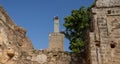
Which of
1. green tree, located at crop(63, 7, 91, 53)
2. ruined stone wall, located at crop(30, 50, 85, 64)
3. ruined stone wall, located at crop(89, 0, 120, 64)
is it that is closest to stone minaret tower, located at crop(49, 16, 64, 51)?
green tree, located at crop(63, 7, 91, 53)

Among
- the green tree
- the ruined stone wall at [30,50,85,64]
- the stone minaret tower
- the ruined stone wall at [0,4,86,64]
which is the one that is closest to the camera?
the ruined stone wall at [0,4,86,64]

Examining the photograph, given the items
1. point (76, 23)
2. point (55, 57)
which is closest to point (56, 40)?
point (76, 23)

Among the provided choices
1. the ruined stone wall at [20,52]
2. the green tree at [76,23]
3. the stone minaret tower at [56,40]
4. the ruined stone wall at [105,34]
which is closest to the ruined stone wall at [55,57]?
the ruined stone wall at [20,52]

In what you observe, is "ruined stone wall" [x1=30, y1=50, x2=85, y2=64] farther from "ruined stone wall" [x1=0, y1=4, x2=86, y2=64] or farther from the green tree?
the green tree

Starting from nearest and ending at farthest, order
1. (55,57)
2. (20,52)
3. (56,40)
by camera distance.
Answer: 1. (20,52)
2. (55,57)
3. (56,40)

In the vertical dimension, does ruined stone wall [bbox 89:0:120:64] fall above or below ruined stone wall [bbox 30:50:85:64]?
above

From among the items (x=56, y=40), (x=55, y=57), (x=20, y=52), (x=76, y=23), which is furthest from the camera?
(x=56, y=40)

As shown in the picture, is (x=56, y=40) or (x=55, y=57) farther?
(x=56, y=40)

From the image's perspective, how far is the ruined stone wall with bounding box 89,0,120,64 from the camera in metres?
8.52

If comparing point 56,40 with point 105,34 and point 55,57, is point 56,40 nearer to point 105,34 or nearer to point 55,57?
point 55,57

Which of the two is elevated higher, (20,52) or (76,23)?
(76,23)

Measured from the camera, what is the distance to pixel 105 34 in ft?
29.1

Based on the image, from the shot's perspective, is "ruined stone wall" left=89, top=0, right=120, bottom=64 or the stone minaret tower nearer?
"ruined stone wall" left=89, top=0, right=120, bottom=64

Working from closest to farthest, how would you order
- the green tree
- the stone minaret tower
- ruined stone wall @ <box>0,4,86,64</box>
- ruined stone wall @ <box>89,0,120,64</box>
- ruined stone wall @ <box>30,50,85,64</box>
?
ruined stone wall @ <box>0,4,86,64</box> → ruined stone wall @ <box>89,0,120,64</box> → ruined stone wall @ <box>30,50,85,64</box> → the green tree → the stone minaret tower
